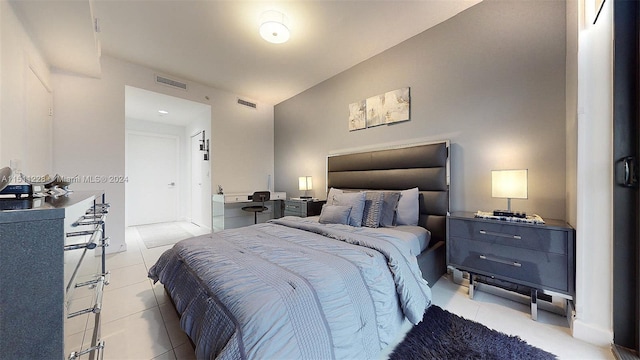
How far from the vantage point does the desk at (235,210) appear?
→ 4.22 m

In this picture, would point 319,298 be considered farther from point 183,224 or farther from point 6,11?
point 183,224

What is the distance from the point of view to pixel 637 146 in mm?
1363

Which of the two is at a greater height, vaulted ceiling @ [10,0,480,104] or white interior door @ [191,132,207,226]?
vaulted ceiling @ [10,0,480,104]

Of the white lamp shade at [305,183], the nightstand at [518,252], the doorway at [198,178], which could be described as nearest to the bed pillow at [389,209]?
the nightstand at [518,252]

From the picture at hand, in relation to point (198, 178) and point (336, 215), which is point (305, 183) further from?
point (198, 178)

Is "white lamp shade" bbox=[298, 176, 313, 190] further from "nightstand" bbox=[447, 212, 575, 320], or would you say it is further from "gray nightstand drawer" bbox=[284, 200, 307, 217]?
"nightstand" bbox=[447, 212, 575, 320]

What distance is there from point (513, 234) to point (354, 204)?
4.57ft

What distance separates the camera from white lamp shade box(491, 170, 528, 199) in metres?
1.88

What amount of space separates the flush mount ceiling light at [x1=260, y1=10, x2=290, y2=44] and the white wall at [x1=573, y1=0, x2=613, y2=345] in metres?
2.46

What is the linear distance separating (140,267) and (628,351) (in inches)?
170

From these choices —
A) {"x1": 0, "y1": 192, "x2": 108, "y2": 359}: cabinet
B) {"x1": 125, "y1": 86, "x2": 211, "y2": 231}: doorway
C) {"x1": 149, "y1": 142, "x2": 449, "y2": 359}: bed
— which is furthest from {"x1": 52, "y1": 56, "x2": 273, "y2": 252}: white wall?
{"x1": 0, "y1": 192, "x2": 108, "y2": 359}: cabinet

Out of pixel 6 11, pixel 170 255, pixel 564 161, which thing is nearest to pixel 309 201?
pixel 170 255

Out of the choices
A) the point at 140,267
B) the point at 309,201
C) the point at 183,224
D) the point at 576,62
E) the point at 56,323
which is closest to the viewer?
the point at 56,323

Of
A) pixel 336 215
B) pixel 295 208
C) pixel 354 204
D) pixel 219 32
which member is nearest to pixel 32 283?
pixel 336 215
